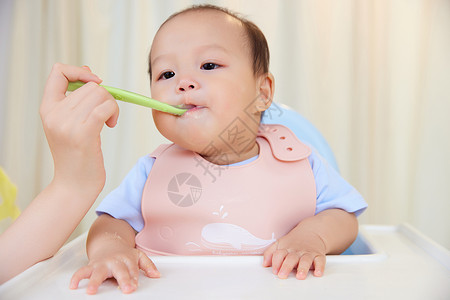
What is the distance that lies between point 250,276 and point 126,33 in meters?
1.24

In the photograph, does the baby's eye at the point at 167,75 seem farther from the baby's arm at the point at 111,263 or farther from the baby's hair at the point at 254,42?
the baby's arm at the point at 111,263

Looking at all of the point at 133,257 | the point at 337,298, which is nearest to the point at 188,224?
the point at 133,257

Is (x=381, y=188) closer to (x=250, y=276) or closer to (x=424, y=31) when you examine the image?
(x=424, y=31)

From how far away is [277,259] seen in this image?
0.54 m

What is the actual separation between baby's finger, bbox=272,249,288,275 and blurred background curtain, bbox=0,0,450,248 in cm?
108

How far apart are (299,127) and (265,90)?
0.16m

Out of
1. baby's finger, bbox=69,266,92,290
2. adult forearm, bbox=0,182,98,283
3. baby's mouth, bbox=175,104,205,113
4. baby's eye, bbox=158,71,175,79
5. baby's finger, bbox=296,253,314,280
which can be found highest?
baby's eye, bbox=158,71,175,79

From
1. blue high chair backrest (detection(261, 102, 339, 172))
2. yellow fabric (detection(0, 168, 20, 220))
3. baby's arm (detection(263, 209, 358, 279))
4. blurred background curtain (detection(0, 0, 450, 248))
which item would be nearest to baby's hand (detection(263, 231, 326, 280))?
baby's arm (detection(263, 209, 358, 279))

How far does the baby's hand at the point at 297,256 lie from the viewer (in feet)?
1.69

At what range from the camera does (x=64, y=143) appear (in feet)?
1.73

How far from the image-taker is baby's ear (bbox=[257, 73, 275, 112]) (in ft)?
2.70

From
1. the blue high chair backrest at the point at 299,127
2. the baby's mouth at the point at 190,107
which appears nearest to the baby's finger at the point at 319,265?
the baby's mouth at the point at 190,107

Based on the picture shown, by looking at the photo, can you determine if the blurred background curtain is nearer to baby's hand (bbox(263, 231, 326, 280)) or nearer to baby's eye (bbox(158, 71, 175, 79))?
baby's eye (bbox(158, 71, 175, 79))

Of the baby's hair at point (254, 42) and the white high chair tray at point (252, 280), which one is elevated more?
the baby's hair at point (254, 42)
